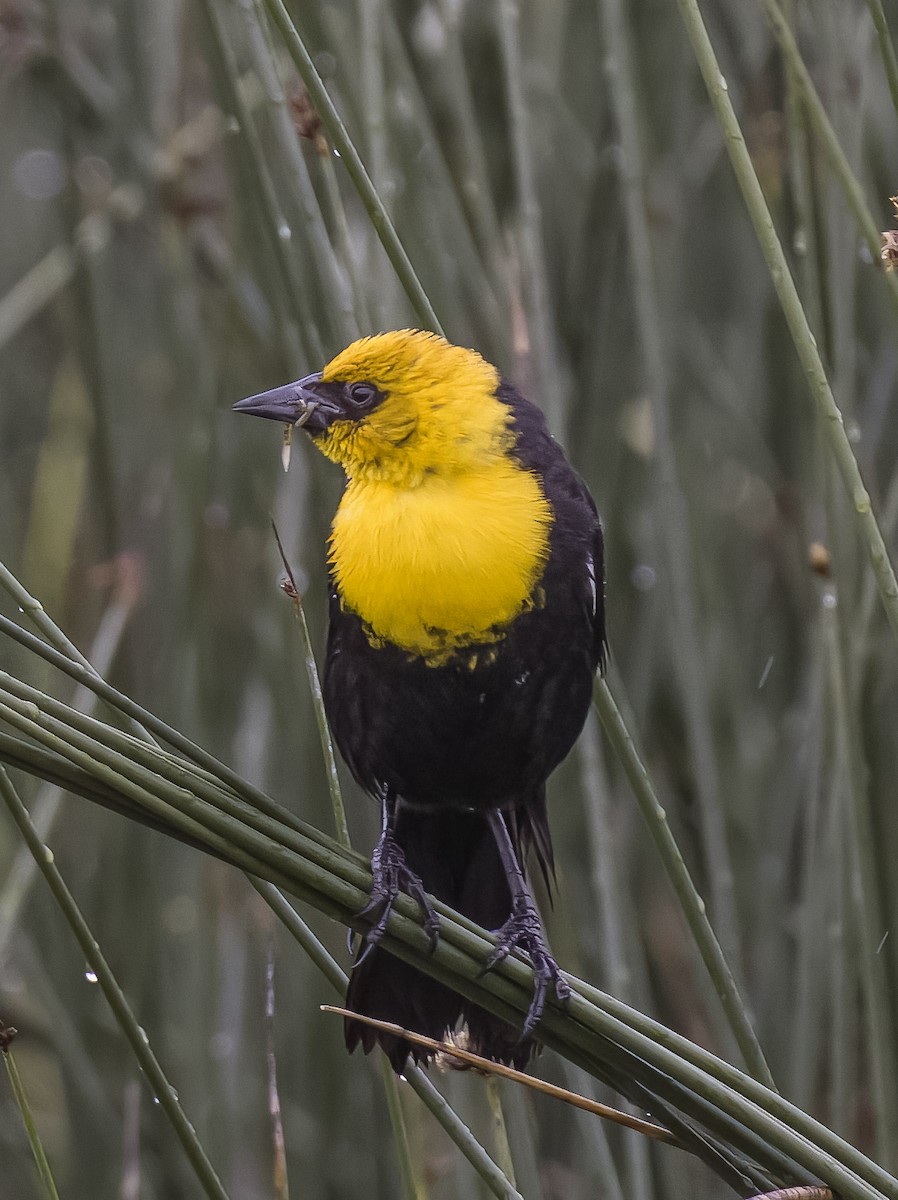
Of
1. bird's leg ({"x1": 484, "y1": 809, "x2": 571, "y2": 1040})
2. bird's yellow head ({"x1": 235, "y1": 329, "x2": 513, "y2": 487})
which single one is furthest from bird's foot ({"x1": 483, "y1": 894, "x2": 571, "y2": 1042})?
bird's yellow head ({"x1": 235, "y1": 329, "x2": 513, "y2": 487})

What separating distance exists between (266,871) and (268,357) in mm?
1528

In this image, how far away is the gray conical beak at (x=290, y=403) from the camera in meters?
1.63

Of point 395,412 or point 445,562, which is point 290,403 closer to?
point 395,412

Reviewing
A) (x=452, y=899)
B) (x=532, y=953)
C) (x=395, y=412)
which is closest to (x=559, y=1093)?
(x=532, y=953)

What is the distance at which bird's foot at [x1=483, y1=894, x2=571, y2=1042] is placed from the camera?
1.16m

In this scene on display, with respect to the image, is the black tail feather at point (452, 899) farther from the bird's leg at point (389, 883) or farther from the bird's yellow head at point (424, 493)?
the bird's yellow head at point (424, 493)

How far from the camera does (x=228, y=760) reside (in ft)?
7.14

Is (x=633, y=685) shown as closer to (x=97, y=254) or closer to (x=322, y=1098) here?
(x=322, y=1098)

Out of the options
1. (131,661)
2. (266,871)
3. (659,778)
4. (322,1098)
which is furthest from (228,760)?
(266,871)

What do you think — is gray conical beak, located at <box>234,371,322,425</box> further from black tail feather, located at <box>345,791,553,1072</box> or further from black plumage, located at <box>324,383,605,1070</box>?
black tail feather, located at <box>345,791,553,1072</box>

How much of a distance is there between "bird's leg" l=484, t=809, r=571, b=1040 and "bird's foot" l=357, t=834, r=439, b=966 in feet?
0.22

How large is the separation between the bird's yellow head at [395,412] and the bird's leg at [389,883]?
1.26 feet

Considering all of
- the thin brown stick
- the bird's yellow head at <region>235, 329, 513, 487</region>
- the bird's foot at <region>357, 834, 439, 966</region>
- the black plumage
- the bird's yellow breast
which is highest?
the bird's yellow head at <region>235, 329, 513, 487</region>

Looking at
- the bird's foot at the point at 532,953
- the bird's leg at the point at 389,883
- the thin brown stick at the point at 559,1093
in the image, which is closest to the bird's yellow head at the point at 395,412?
the bird's leg at the point at 389,883
